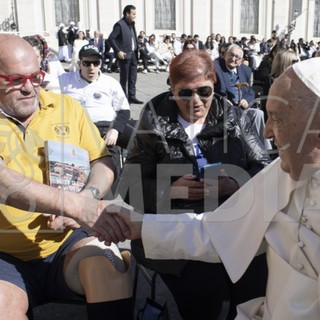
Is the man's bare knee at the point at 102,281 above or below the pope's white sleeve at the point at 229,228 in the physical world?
below

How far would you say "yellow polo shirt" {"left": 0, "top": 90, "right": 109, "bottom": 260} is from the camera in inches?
92.7

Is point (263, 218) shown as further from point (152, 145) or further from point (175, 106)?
point (175, 106)

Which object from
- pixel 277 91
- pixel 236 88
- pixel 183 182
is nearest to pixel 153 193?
pixel 183 182

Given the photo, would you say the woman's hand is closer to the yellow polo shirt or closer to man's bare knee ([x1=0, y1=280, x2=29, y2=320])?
the yellow polo shirt

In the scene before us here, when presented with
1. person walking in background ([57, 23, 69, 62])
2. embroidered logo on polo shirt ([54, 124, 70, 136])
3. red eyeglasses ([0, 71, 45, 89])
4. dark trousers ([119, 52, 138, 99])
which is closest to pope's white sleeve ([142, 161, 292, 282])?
embroidered logo on polo shirt ([54, 124, 70, 136])

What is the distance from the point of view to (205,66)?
294 centimetres

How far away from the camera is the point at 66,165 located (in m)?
2.46

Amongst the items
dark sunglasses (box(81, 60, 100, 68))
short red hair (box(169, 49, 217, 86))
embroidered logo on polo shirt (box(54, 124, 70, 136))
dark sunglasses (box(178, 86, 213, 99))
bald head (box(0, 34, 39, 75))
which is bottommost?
embroidered logo on polo shirt (box(54, 124, 70, 136))

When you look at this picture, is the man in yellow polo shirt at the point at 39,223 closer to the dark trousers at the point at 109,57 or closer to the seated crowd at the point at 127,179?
the seated crowd at the point at 127,179

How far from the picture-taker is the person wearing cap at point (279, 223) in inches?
61.6

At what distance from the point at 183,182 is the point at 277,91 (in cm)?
115

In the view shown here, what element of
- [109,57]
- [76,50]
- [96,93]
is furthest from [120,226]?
[109,57]

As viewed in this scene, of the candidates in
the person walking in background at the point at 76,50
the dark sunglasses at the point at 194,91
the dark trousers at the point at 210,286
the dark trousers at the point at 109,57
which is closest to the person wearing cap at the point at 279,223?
the dark trousers at the point at 210,286

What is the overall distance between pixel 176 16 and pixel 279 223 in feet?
108
